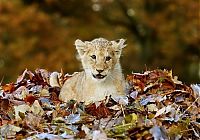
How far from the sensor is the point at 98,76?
7762 millimetres

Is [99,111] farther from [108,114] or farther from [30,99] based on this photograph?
[30,99]

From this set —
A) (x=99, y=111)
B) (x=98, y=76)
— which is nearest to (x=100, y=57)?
(x=98, y=76)

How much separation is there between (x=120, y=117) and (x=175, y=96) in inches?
43.6

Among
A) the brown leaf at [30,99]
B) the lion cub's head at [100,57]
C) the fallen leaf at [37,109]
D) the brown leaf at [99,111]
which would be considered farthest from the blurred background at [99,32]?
the brown leaf at [99,111]

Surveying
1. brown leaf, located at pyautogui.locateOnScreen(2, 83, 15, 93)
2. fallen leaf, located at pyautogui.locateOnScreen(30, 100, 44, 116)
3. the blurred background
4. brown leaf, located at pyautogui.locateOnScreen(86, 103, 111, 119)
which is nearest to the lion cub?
brown leaf, located at pyautogui.locateOnScreen(2, 83, 15, 93)

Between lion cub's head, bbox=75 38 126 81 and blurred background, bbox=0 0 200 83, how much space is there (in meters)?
11.1

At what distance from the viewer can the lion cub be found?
7746 millimetres

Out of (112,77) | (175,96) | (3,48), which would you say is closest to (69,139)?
(175,96)

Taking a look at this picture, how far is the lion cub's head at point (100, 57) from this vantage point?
7.75 meters

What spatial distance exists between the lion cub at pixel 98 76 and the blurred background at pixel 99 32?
1113cm

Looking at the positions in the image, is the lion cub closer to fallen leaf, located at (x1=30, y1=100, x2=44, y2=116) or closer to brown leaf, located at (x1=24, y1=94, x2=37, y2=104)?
brown leaf, located at (x1=24, y1=94, x2=37, y2=104)

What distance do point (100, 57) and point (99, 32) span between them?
15337mm

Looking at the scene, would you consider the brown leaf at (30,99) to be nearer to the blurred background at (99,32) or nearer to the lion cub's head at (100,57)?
the lion cub's head at (100,57)

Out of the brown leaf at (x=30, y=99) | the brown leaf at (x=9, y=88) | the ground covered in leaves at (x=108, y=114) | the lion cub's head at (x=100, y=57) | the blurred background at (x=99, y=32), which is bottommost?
the ground covered in leaves at (x=108, y=114)
